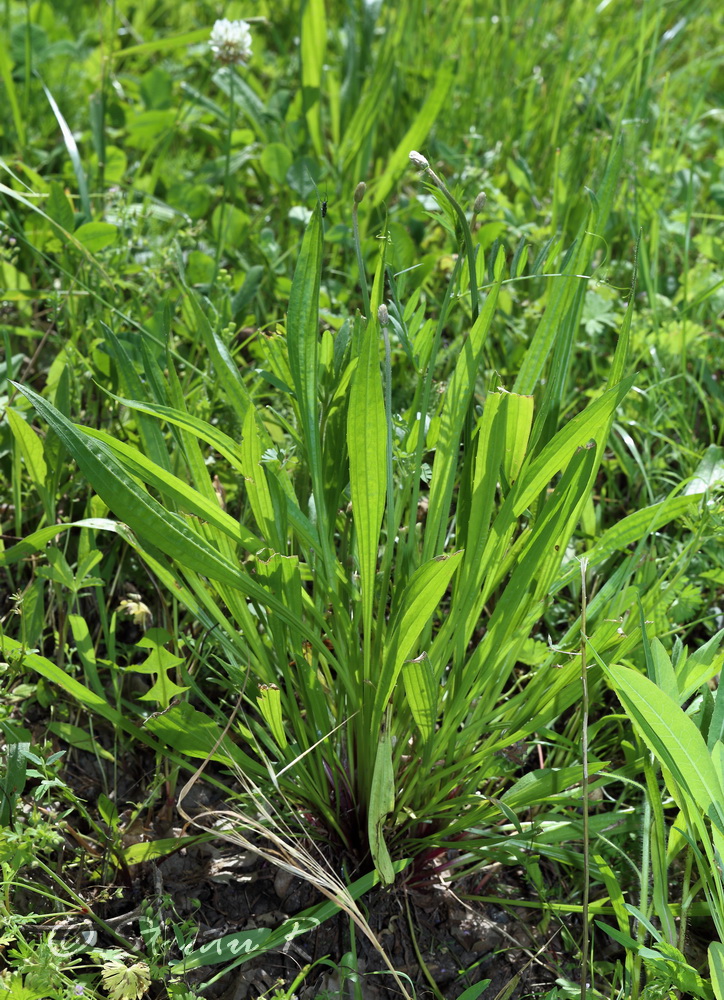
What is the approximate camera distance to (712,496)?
1492mm

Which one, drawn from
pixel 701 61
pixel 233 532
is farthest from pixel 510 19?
pixel 233 532

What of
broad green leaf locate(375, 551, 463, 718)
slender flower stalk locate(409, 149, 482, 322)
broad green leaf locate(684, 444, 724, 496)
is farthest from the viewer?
broad green leaf locate(684, 444, 724, 496)

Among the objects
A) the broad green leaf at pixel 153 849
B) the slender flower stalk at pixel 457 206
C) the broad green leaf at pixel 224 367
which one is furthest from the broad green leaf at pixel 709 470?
the broad green leaf at pixel 153 849

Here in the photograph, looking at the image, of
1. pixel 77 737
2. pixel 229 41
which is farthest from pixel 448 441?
pixel 229 41

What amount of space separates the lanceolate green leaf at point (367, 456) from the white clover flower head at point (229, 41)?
1.09 meters

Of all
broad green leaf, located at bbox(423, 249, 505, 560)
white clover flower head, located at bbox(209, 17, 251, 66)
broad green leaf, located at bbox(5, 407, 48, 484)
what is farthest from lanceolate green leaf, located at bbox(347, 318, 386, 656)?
white clover flower head, located at bbox(209, 17, 251, 66)

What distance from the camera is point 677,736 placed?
1.04m

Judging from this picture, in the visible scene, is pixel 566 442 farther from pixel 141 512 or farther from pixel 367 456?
pixel 141 512

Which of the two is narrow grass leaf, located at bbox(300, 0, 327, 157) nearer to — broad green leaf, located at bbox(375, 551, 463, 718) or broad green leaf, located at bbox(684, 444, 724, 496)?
broad green leaf, located at bbox(684, 444, 724, 496)

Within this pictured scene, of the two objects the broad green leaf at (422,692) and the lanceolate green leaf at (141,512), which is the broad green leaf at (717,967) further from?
the lanceolate green leaf at (141,512)

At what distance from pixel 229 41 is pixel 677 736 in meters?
1.58

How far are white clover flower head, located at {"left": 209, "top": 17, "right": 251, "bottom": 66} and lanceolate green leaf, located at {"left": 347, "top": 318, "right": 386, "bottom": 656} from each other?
1086 mm

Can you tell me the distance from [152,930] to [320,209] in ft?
3.14

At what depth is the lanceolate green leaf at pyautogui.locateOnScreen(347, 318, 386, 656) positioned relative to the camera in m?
1.07
